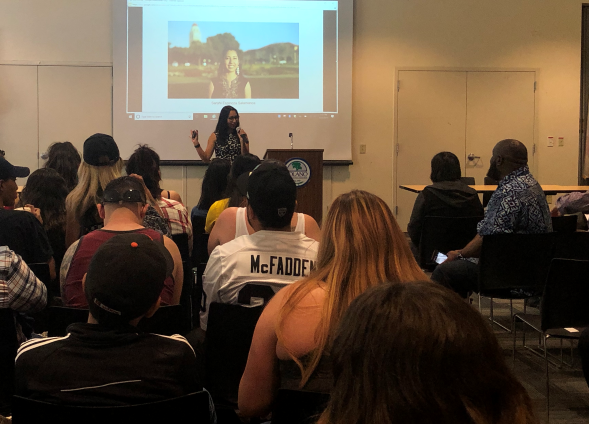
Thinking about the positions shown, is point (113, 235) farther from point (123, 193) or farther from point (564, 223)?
point (564, 223)

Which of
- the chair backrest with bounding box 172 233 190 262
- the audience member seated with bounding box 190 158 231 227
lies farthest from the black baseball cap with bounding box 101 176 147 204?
the audience member seated with bounding box 190 158 231 227

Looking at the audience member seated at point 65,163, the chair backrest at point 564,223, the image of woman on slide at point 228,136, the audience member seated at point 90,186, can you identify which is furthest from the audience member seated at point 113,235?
the image of woman on slide at point 228,136

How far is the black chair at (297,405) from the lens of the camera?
125 cm

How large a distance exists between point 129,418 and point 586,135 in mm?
8158

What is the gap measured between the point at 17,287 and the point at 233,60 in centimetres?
574

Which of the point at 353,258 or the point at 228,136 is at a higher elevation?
the point at 228,136

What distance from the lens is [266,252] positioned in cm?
199

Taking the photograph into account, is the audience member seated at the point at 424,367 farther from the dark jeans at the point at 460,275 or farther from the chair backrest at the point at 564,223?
the chair backrest at the point at 564,223

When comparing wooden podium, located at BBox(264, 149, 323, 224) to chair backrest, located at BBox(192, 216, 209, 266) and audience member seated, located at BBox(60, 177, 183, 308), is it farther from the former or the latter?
audience member seated, located at BBox(60, 177, 183, 308)

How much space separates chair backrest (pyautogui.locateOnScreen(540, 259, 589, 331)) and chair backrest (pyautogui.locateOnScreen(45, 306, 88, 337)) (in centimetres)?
195

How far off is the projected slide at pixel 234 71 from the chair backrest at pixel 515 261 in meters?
4.33

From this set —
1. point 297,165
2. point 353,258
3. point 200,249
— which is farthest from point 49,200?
point 297,165

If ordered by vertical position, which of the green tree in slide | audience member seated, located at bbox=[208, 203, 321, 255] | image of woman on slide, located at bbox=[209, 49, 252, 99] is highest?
image of woman on slide, located at bbox=[209, 49, 252, 99]

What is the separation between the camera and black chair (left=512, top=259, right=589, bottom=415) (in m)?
2.57
